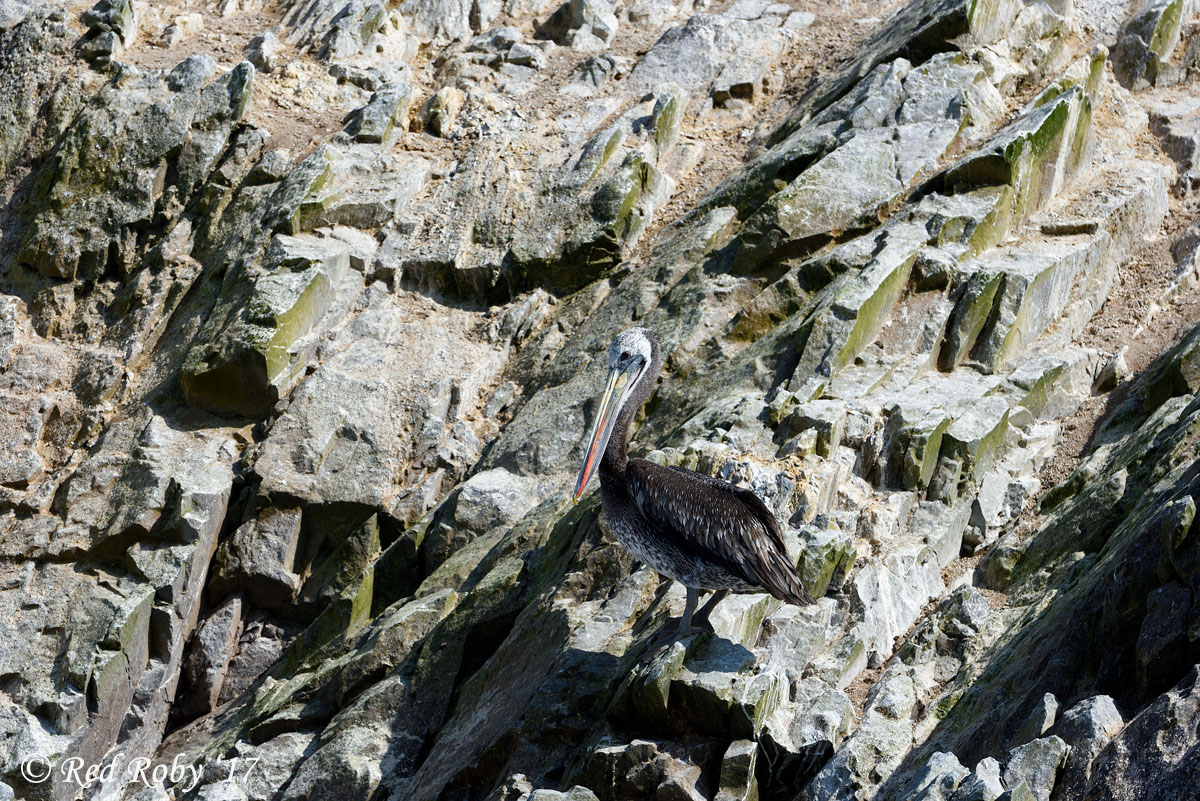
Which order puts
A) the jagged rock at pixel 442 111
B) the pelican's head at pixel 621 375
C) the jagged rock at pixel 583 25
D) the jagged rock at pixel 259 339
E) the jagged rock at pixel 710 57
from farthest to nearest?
the jagged rock at pixel 583 25, the jagged rock at pixel 710 57, the jagged rock at pixel 442 111, the jagged rock at pixel 259 339, the pelican's head at pixel 621 375

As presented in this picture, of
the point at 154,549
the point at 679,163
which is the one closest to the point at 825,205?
the point at 679,163

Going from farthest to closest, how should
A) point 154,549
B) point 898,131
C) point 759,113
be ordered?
point 759,113 < point 898,131 < point 154,549

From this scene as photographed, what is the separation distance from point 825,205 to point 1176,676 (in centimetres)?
932

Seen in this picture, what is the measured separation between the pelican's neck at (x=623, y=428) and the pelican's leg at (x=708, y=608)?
1069 mm

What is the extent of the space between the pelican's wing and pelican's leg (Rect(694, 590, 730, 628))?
1.73 ft

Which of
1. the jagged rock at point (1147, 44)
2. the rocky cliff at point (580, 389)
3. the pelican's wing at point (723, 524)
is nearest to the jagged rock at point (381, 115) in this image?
the rocky cliff at point (580, 389)

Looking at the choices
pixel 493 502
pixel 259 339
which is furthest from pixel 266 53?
pixel 493 502

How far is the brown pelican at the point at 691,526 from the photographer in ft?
25.3

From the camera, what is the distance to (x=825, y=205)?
14742mm

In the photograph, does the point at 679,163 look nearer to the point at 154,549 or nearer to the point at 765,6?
the point at 765,6

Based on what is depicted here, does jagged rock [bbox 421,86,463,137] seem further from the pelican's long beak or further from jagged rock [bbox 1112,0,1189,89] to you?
the pelican's long beak

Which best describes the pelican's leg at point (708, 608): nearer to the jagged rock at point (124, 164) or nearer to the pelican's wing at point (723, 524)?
the pelican's wing at point (723, 524)

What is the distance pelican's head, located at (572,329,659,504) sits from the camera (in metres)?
8.91

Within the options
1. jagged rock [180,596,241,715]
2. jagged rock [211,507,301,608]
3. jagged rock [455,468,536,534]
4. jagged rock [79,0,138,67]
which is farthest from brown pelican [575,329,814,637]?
jagged rock [79,0,138,67]
